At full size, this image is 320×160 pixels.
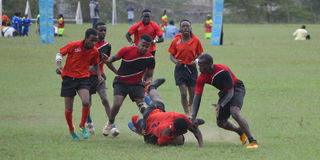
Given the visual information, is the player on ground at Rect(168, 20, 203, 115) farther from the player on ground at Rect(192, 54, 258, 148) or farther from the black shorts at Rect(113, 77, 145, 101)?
the player on ground at Rect(192, 54, 258, 148)

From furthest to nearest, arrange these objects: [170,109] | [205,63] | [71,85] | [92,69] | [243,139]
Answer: [170,109] < [92,69] < [71,85] < [243,139] < [205,63]

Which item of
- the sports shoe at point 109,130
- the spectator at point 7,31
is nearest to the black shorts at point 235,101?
the sports shoe at point 109,130

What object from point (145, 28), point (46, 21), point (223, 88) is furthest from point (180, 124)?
point (46, 21)

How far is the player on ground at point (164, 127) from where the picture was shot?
804 cm

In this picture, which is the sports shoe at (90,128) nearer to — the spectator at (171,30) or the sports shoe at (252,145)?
the sports shoe at (252,145)

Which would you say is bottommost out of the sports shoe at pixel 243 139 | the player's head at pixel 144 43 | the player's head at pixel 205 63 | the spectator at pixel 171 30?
the spectator at pixel 171 30

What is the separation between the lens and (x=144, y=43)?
918 centimetres

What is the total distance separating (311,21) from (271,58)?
48379mm

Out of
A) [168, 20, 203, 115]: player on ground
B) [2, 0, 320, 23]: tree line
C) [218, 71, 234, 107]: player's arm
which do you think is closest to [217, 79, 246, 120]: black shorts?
[218, 71, 234, 107]: player's arm

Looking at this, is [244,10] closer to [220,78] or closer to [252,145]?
[220,78]

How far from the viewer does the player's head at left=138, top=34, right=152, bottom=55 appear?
9.15 metres

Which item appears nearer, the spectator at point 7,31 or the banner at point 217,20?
the banner at point 217,20

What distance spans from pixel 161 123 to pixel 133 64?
1.46 m

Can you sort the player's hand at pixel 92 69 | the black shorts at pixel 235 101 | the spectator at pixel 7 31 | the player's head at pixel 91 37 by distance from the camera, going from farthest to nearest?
the spectator at pixel 7 31, the player's hand at pixel 92 69, the player's head at pixel 91 37, the black shorts at pixel 235 101
